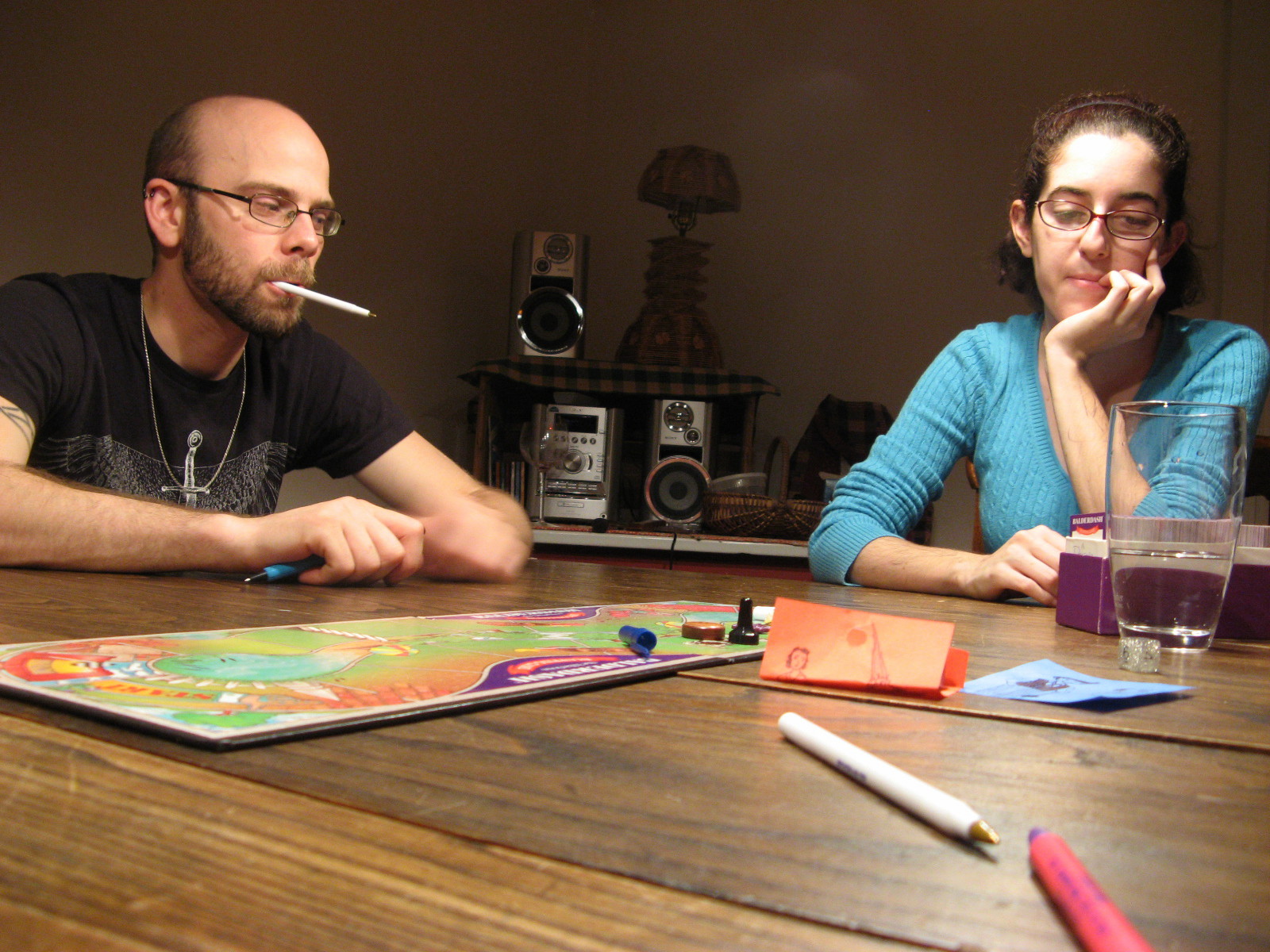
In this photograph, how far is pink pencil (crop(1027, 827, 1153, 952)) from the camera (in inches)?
7.9

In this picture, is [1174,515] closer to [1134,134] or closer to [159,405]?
[1134,134]

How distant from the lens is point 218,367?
4.84ft

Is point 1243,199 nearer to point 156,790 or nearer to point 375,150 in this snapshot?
point 375,150

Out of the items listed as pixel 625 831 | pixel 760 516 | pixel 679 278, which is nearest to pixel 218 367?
pixel 625 831

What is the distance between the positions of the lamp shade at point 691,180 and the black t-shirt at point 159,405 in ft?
6.05

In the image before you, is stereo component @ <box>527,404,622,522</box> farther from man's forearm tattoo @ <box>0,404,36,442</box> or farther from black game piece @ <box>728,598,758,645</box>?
black game piece @ <box>728,598,758,645</box>

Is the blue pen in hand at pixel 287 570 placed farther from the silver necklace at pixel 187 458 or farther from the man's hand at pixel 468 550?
the silver necklace at pixel 187 458

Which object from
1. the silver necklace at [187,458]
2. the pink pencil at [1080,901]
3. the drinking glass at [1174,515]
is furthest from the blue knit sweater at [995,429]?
the pink pencil at [1080,901]

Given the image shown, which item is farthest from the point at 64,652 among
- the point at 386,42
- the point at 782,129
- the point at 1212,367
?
the point at 782,129

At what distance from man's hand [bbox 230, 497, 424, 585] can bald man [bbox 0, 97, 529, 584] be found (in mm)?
133

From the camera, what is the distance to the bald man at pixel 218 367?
1.29m

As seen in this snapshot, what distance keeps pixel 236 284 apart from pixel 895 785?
4.38ft

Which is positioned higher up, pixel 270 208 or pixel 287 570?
pixel 270 208

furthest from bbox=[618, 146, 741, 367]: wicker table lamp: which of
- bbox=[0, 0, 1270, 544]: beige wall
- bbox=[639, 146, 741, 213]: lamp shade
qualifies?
bbox=[0, 0, 1270, 544]: beige wall
